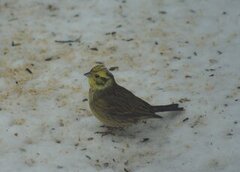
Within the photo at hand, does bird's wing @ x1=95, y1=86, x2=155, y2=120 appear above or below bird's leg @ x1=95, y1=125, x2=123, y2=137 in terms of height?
above

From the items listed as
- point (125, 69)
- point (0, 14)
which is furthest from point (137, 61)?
point (0, 14)

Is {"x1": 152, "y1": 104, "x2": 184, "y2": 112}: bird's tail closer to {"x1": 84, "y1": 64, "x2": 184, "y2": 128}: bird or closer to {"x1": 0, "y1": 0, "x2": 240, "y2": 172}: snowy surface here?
{"x1": 84, "y1": 64, "x2": 184, "y2": 128}: bird

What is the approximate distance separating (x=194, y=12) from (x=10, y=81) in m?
3.14

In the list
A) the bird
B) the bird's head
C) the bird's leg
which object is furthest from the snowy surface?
the bird's head

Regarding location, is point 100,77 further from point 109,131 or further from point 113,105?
point 109,131

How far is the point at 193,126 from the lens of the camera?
5.86 m

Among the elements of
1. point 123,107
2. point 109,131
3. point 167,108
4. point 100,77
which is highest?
point 100,77

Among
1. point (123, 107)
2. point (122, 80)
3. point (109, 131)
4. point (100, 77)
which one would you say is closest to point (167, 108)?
point (123, 107)

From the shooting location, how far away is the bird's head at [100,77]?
5875 mm

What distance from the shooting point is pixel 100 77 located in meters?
5.91

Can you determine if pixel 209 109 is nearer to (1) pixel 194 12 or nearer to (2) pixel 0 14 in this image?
(1) pixel 194 12

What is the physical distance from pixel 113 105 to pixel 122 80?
112cm

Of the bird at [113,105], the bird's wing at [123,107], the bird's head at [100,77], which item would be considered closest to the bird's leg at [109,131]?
the bird at [113,105]

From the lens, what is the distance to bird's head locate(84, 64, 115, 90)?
231 inches
